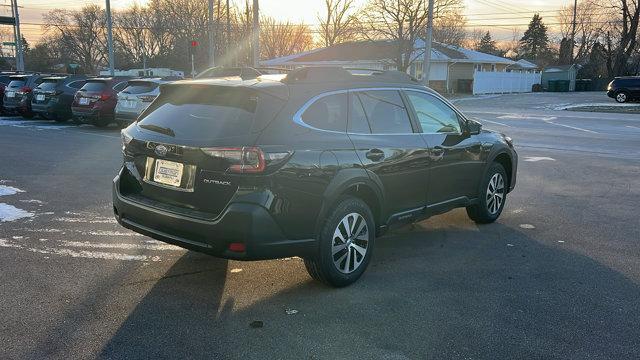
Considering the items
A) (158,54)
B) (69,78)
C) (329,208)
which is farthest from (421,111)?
(158,54)

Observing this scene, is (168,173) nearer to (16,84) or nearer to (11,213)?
(11,213)

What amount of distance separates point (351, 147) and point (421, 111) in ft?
4.20

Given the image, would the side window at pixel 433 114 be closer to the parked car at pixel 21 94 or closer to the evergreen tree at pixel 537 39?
the parked car at pixel 21 94

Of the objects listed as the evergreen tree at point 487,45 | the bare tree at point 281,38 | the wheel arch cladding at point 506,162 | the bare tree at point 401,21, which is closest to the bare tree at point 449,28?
the bare tree at point 401,21

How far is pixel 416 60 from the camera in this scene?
1684 inches

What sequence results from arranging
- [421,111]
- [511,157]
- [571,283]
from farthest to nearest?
[511,157] → [421,111] → [571,283]

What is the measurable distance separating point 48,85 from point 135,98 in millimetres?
4950

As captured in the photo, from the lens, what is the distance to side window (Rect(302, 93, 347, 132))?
4.13 m

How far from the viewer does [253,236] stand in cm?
369

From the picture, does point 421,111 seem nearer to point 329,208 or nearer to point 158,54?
point 329,208

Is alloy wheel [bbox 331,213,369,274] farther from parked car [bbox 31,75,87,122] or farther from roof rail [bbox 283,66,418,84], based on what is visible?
parked car [bbox 31,75,87,122]

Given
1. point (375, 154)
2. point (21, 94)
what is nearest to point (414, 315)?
point (375, 154)

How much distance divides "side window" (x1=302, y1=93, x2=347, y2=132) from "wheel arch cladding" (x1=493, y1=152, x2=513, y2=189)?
2.69 metres

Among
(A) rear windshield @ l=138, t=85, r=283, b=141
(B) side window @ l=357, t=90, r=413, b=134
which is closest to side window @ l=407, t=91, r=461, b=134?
(B) side window @ l=357, t=90, r=413, b=134
